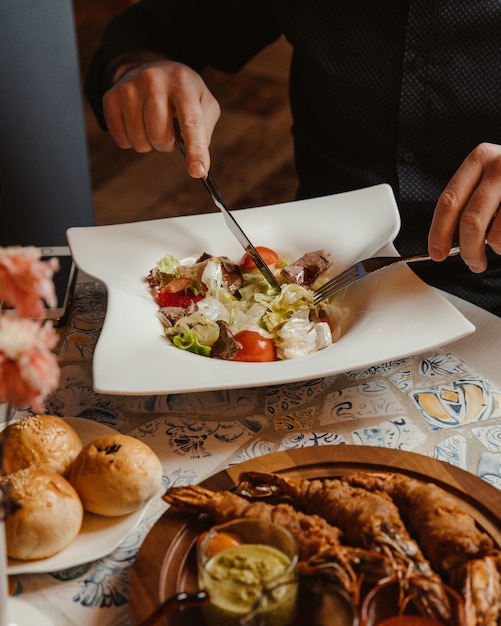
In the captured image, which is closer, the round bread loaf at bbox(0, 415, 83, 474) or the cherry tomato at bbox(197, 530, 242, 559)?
the cherry tomato at bbox(197, 530, 242, 559)

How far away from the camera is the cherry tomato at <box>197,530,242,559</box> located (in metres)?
0.79

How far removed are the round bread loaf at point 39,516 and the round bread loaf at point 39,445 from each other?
0.06 meters

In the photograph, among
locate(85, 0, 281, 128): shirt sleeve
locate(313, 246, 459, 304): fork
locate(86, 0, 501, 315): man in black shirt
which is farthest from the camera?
locate(85, 0, 281, 128): shirt sleeve

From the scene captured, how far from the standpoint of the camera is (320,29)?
6.11ft

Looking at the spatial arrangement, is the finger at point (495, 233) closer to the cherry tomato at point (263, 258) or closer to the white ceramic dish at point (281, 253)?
the white ceramic dish at point (281, 253)

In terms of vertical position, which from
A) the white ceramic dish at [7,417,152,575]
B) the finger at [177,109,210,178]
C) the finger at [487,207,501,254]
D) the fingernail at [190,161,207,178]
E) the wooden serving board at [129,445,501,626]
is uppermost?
the finger at [177,109,210,178]

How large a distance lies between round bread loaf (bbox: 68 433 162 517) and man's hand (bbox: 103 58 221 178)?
0.69m

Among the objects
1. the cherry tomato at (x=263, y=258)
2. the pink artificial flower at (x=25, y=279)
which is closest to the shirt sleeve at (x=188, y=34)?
the cherry tomato at (x=263, y=258)

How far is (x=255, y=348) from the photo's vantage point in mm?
1350

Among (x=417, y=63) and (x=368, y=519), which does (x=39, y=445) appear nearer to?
(x=368, y=519)

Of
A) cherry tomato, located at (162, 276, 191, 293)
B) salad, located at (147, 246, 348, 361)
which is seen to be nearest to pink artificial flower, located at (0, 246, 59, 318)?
salad, located at (147, 246, 348, 361)

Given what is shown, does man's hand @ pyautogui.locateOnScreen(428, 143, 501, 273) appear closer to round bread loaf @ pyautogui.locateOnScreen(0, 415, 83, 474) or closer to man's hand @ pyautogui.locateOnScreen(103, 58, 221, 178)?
man's hand @ pyautogui.locateOnScreen(103, 58, 221, 178)

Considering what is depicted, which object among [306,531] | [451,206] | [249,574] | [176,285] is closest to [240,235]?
[176,285]

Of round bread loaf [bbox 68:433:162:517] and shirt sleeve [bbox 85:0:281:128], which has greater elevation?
shirt sleeve [bbox 85:0:281:128]
